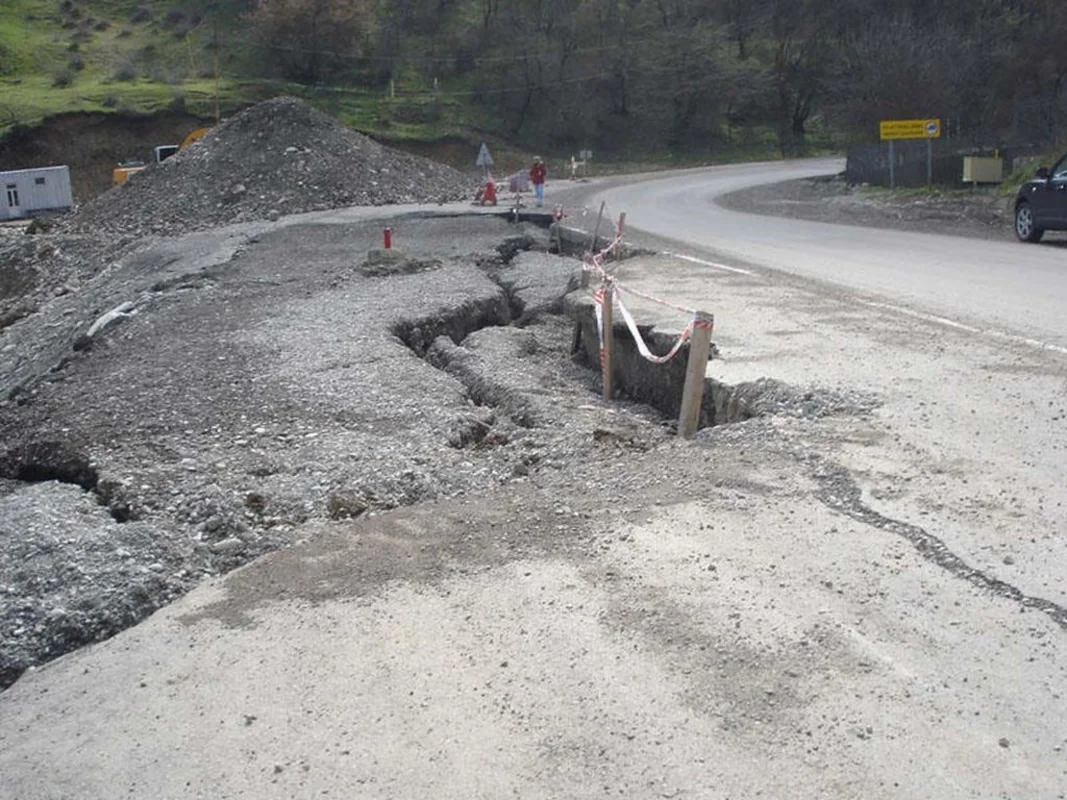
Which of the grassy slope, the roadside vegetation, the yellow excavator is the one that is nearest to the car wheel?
the yellow excavator

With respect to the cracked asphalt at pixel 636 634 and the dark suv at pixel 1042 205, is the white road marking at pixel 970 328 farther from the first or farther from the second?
the dark suv at pixel 1042 205

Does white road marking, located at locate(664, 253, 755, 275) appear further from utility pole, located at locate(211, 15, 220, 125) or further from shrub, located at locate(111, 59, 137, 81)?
shrub, located at locate(111, 59, 137, 81)

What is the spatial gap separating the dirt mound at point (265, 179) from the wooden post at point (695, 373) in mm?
24168

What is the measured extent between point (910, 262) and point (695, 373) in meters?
9.06

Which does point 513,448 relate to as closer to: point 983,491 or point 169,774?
point 983,491

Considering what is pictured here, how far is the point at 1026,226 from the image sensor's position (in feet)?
63.8

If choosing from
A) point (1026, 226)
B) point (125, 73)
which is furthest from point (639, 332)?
point (125, 73)

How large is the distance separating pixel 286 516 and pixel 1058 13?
46.4m

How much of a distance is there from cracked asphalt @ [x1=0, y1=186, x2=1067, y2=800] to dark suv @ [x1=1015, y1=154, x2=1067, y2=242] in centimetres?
1163

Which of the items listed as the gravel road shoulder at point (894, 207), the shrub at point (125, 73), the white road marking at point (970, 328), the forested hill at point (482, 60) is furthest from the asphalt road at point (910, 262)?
the shrub at point (125, 73)

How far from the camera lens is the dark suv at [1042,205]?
18703 millimetres

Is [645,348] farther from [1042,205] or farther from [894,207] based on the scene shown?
[894,207]

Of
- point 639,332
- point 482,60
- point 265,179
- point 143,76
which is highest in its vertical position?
point 482,60

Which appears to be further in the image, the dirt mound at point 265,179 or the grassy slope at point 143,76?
the grassy slope at point 143,76
